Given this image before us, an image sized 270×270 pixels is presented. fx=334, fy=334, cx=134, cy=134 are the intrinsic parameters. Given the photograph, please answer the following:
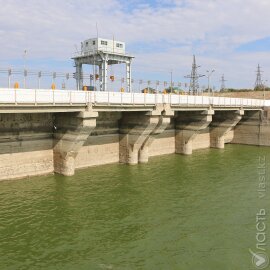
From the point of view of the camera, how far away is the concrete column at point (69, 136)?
34.3 m

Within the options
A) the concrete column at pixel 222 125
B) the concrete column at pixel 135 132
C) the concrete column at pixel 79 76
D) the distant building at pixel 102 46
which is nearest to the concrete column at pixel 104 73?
the distant building at pixel 102 46

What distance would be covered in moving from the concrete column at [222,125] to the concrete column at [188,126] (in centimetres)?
874

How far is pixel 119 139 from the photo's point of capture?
4503cm

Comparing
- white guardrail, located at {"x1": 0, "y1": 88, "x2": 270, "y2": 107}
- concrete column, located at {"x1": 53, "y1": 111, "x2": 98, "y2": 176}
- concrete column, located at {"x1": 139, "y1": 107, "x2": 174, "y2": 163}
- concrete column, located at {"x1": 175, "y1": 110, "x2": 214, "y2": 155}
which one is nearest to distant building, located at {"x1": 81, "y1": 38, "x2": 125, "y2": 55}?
concrete column, located at {"x1": 175, "y1": 110, "x2": 214, "y2": 155}

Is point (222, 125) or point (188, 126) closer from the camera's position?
point (188, 126)

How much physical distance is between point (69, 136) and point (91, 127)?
2.79 metres

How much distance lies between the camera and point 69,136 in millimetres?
35594

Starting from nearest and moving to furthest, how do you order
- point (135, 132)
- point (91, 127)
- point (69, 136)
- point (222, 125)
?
point (91, 127)
point (69, 136)
point (135, 132)
point (222, 125)

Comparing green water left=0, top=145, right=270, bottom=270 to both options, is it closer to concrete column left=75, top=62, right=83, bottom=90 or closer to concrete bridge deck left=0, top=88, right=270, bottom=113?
concrete bridge deck left=0, top=88, right=270, bottom=113

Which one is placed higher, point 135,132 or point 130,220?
point 135,132

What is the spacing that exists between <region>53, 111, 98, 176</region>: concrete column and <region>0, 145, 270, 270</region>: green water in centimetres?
192

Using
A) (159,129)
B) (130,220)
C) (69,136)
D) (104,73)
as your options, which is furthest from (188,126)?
(130,220)

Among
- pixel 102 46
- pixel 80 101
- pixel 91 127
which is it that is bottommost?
pixel 91 127

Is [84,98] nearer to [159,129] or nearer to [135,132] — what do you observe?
[135,132]
